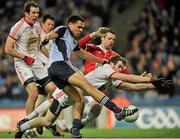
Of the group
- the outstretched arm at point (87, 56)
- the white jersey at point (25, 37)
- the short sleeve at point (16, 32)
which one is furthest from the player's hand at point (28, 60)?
the outstretched arm at point (87, 56)

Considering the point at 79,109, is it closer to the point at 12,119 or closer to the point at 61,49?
the point at 61,49

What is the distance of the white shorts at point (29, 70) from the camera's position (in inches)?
499

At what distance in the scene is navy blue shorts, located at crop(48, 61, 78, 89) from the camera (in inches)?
427

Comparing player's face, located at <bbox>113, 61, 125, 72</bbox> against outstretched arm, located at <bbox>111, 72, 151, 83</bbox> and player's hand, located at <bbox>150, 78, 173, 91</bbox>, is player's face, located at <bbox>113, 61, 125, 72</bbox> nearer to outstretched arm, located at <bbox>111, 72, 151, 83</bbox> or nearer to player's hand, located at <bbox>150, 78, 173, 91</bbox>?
outstretched arm, located at <bbox>111, 72, 151, 83</bbox>

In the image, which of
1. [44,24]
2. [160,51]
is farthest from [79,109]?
[160,51]

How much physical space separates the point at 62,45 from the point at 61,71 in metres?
0.45

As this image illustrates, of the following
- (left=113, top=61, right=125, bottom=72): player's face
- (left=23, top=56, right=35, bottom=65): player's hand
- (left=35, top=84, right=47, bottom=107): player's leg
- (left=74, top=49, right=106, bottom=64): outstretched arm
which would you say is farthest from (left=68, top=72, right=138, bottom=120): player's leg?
(left=35, top=84, right=47, bottom=107): player's leg

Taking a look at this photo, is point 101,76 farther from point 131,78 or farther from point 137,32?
point 137,32

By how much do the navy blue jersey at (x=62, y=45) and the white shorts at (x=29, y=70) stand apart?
167 centimetres

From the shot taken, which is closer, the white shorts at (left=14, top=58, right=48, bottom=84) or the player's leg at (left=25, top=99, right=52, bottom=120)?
the player's leg at (left=25, top=99, right=52, bottom=120)

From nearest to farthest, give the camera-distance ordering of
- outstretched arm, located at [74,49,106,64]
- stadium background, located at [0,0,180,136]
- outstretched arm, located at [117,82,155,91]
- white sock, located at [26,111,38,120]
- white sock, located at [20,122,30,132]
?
white sock, located at [20,122,30,132] < outstretched arm, located at [74,49,106,64] < outstretched arm, located at [117,82,155,91] < white sock, located at [26,111,38,120] < stadium background, located at [0,0,180,136]

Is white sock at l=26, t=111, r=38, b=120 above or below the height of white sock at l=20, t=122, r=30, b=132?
above

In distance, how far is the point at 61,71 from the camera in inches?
428

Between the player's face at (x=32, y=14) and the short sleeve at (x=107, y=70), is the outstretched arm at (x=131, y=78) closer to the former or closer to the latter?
the short sleeve at (x=107, y=70)
